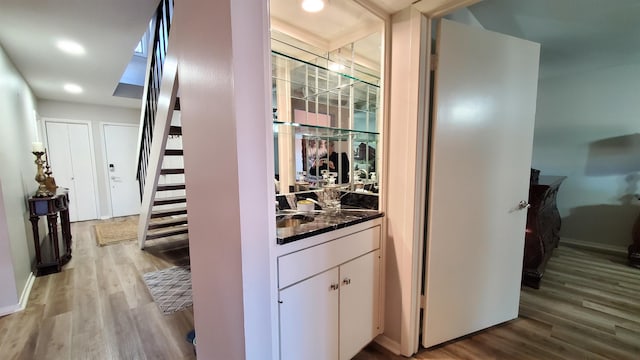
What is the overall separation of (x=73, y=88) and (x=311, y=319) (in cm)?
534

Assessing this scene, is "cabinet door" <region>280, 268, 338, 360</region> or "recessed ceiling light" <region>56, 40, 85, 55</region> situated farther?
"recessed ceiling light" <region>56, 40, 85, 55</region>

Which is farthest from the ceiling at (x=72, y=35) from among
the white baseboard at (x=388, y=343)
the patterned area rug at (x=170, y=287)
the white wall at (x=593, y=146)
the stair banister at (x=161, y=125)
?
the white wall at (x=593, y=146)

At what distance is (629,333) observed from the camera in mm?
1832

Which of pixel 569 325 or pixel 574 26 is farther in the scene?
pixel 574 26

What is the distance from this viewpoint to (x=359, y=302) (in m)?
1.53

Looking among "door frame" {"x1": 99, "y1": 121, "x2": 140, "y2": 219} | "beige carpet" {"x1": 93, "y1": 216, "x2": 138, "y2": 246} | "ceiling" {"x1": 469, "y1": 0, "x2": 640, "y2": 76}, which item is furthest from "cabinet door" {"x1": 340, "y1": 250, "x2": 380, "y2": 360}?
"door frame" {"x1": 99, "y1": 121, "x2": 140, "y2": 219}

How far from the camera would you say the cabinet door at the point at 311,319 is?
3.85 feet

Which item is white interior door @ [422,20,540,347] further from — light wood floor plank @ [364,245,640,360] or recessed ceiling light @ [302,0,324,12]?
recessed ceiling light @ [302,0,324,12]

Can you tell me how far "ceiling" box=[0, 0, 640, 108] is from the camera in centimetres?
173

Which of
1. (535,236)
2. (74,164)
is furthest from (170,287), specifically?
(74,164)

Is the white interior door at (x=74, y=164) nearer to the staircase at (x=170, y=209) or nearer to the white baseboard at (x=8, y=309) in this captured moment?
the staircase at (x=170, y=209)

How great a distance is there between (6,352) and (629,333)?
4348 mm

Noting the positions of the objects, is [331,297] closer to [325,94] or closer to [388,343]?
[388,343]

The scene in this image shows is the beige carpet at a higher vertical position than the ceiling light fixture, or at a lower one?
lower
